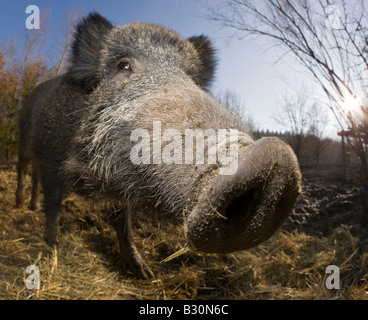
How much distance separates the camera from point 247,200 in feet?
4.41

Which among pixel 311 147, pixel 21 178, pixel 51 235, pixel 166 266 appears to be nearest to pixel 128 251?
pixel 166 266

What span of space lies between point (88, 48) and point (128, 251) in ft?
7.37

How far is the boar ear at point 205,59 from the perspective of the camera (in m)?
3.60

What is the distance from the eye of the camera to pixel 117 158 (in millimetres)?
2240

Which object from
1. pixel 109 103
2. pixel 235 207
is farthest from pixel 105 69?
pixel 235 207

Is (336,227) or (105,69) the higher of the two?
Answer: (105,69)

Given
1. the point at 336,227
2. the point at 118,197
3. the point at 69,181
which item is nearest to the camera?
the point at 118,197

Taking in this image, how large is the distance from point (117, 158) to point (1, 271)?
1670 mm

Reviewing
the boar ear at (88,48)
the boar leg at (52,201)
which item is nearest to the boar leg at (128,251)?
the boar leg at (52,201)

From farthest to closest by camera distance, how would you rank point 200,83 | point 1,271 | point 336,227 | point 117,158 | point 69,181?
point 336,227, point 200,83, point 69,181, point 1,271, point 117,158

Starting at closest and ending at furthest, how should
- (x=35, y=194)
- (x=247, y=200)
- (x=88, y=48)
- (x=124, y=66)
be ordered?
(x=247, y=200), (x=124, y=66), (x=88, y=48), (x=35, y=194)

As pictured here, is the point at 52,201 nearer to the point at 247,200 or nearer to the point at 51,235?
the point at 51,235

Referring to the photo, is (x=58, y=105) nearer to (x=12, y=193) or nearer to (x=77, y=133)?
(x=77, y=133)

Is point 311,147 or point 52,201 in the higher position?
point 311,147
